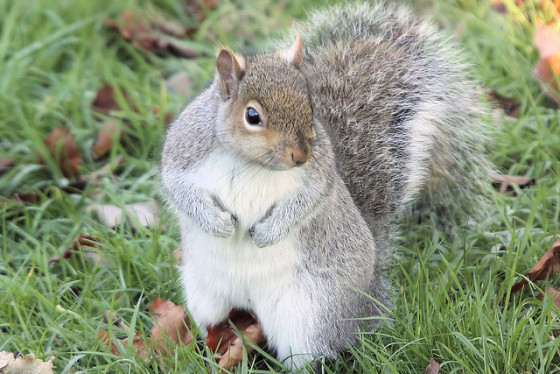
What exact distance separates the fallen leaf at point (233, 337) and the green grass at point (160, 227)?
2.0 inches

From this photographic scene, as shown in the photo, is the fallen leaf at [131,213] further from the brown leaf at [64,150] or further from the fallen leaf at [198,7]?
the fallen leaf at [198,7]

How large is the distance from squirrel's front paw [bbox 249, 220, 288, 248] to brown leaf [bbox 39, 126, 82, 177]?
3.43ft

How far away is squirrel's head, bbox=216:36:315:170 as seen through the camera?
5.18ft

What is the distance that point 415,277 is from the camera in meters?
2.08

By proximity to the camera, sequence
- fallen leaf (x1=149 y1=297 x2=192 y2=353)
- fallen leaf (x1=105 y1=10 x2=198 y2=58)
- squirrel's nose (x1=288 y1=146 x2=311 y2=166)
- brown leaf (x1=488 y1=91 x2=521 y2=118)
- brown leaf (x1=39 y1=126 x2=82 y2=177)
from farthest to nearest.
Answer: fallen leaf (x1=105 y1=10 x2=198 y2=58) < brown leaf (x1=488 y1=91 x2=521 y2=118) < brown leaf (x1=39 y1=126 x2=82 y2=177) < fallen leaf (x1=149 y1=297 x2=192 y2=353) < squirrel's nose (x1=288 y1=146 x2=311 y2=166)

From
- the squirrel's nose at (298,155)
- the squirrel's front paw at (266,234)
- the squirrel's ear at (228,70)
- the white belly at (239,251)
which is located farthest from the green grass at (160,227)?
the squirrel's ear at (228,70)

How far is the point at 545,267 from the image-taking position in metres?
2.06

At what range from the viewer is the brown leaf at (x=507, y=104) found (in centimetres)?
274

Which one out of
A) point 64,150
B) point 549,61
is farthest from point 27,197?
point 549,61

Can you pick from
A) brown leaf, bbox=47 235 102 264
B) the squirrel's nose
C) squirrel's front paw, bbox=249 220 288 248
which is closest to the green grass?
brown leaf, bbox=47 235 102 264

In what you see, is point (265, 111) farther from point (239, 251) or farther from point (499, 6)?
point (499, 6)

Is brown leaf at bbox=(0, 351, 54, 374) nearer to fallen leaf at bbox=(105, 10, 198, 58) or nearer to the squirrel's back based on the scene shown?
the squirrel's back

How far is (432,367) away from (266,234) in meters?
0.47

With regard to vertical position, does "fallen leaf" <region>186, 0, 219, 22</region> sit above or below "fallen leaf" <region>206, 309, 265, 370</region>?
above
